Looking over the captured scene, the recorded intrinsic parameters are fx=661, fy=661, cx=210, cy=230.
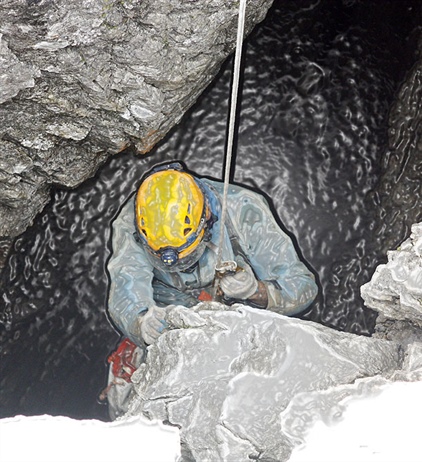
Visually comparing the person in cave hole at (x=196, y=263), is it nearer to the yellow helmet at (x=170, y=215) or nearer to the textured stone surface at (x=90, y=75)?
the yellow helmet at (x=170, y=215)

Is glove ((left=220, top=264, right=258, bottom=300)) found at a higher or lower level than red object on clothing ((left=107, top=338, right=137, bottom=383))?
higher

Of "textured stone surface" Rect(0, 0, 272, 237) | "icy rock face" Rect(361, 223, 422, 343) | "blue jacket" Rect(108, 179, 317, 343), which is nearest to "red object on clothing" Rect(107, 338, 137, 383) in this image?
"blue jacket" Rect(108, 179, 317, 343)

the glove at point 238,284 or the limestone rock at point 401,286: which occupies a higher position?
the limestone rock at point 401,286

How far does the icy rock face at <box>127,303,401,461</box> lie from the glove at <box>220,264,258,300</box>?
27.1 inches

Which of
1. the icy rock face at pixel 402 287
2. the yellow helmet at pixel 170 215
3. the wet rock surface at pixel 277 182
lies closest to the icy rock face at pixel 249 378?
the icy rock face at pixel 402 287

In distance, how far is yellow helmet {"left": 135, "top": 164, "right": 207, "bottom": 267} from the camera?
102 inches

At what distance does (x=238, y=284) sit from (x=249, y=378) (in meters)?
1.03

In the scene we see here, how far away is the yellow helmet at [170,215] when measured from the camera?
260cm

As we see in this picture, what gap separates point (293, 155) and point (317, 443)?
217 centimetres

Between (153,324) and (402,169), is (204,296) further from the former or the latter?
(402,169)

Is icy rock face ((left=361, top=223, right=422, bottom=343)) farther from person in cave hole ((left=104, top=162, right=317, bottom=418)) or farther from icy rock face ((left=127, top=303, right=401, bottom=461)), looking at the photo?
person in cave hole ((left=104, top=162, right=317, bottom=418))

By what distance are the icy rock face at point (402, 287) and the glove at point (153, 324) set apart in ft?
3.44

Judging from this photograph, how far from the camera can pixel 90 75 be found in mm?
2418

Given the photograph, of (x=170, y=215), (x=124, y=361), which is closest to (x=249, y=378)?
(x=170, y=215)
